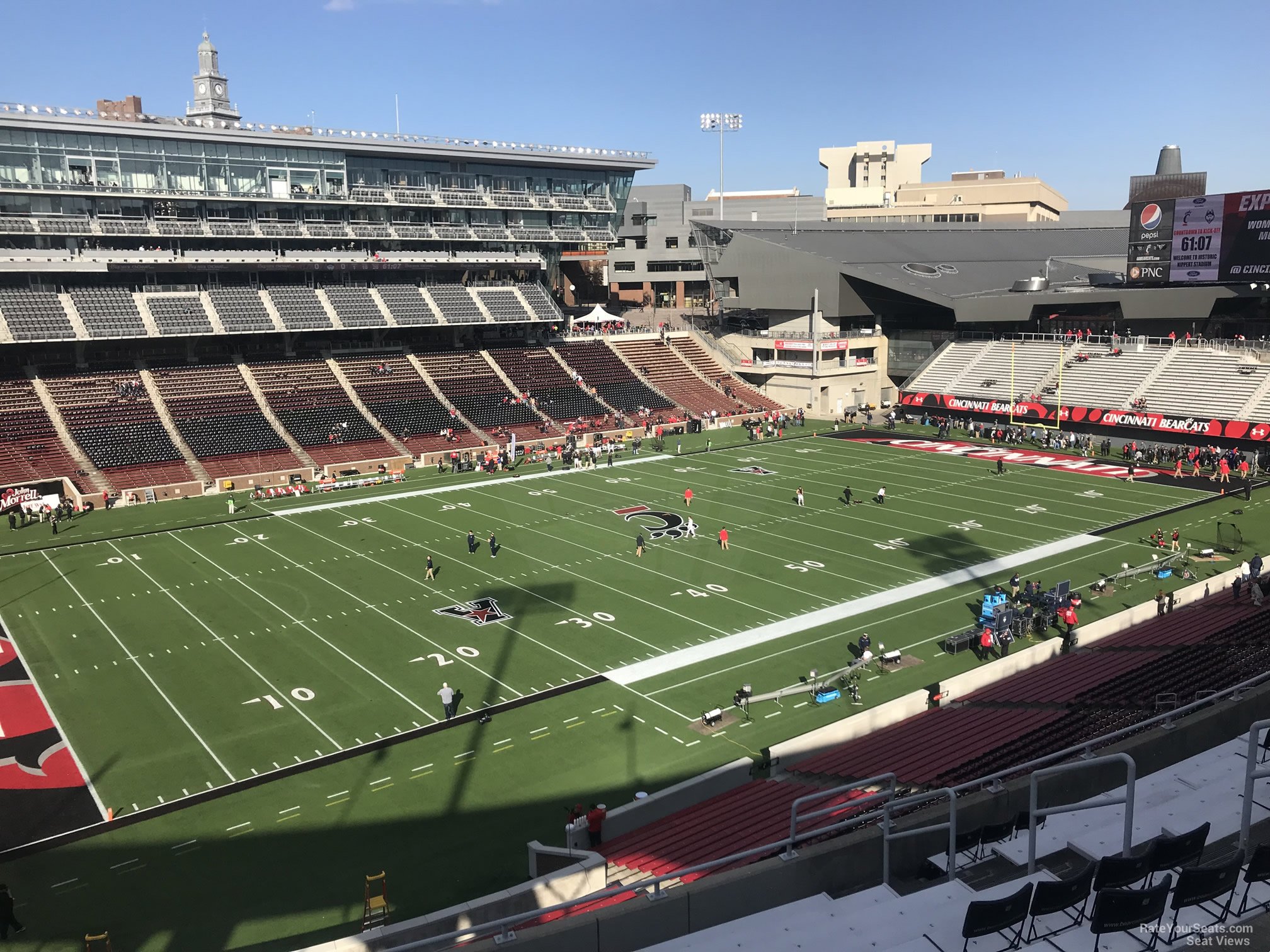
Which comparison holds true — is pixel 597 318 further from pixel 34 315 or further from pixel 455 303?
pixel 34 315

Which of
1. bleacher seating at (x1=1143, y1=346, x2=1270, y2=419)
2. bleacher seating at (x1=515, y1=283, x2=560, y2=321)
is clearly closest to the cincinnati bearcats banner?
bleacher seating at (x1=1143, y1=346, x2=1270, y2=419)

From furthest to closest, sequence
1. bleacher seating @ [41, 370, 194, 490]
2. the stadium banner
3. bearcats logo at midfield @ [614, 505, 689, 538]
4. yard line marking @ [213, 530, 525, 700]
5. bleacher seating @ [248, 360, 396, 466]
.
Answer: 1. bleacher seating @ [248, 360, 396, 466]
2. bleacher seating @ [41, 370, 194, 490]
3. the stadium banner
4. bearcats logo at midfield @ [614, 505, 689, 538]
5. yard line marking @ [213, 530, 525, 700]

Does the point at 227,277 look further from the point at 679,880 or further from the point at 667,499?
the point at 679,880

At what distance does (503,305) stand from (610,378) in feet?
26.4

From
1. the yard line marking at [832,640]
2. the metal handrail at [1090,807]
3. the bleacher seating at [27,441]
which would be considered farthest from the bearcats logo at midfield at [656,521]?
the metal handrail at [1090,807]

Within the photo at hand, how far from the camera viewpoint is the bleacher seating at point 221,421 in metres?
42.8

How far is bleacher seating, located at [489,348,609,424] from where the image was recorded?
54.0 m

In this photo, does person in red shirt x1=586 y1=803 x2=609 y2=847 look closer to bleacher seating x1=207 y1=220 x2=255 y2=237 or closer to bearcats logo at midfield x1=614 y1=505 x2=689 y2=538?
bearcats logo at midfield x1=614 y1=505 x2=689 y2=538

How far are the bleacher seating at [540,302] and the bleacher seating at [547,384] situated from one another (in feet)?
7.03

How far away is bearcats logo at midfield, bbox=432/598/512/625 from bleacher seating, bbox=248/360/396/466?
19810 mm

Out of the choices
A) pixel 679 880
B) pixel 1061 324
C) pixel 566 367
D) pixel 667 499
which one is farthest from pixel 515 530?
pixel 1061 324

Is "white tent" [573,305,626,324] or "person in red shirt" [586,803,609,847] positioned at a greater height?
"white tent" [573,305,626,324]

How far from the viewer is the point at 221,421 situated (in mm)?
45719

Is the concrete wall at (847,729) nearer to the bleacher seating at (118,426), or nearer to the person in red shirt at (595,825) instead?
the person in red shirt at (595,825)
